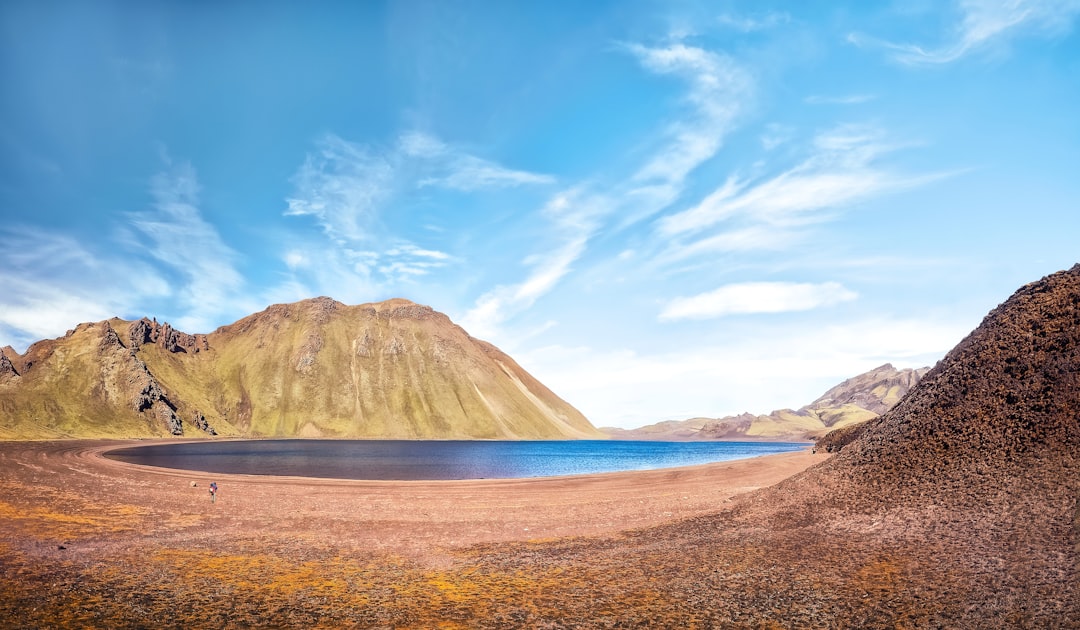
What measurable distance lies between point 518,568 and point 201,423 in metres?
200

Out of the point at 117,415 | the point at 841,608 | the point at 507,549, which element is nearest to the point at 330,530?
the point at 507,549

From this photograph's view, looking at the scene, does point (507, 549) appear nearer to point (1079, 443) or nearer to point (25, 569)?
point (25, 569)

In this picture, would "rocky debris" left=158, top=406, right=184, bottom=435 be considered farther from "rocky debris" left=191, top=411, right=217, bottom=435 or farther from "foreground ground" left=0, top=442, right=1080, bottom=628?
"foreground ground" left=0, top=442, right=1080, bottom=628

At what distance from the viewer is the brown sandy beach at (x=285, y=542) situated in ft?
44.4

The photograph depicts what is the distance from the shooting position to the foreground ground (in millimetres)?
12391

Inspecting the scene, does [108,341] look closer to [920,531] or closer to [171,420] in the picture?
[171,420]

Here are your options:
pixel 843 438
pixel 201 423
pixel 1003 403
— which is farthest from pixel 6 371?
pixel 1003 403

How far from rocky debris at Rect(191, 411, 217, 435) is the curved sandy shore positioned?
463 ft

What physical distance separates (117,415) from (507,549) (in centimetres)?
17653

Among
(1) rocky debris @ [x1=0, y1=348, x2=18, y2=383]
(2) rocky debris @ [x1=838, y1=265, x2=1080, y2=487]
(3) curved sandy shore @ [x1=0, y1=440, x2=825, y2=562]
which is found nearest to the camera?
(2) rocky debris @ [x1=838, y1=265, x2=1080, y2=487]

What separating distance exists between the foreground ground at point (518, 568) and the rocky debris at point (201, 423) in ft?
566

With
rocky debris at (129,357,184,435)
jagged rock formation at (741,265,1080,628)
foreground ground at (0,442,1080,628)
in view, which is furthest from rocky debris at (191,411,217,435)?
jagged rock formation at (741,265,1080,628)

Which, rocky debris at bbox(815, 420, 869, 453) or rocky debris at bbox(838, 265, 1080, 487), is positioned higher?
rocky debris at bbox(838, 265, 1080, 487)

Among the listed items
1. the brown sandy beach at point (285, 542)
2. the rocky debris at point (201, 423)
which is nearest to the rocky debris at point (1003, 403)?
the brown sandy beach at point (285, 542)
